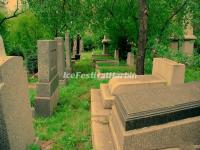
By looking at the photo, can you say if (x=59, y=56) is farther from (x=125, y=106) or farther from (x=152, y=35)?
(x=125, y=106)

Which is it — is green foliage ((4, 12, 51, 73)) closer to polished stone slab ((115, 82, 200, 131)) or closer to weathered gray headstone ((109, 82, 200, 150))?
polished stone slab ((115, 82, 200, 131))

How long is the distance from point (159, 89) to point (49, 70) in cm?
357

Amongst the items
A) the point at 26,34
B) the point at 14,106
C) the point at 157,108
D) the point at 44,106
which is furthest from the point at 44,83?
the point at 26,34

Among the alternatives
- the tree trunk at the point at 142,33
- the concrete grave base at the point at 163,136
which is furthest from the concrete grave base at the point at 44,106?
the tree trunk at the point at 142,33

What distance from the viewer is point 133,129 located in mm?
4523

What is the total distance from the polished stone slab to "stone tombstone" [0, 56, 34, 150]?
5.36 ft

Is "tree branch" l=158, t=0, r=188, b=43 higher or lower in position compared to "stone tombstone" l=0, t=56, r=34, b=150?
higher

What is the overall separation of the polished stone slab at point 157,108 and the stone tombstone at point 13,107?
1634mm

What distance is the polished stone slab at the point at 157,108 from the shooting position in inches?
177

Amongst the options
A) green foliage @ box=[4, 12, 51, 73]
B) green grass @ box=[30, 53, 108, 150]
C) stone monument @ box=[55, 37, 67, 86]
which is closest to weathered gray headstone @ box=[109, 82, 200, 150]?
green grass @ box=[30, 53, 108, 150]

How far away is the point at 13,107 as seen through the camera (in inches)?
171

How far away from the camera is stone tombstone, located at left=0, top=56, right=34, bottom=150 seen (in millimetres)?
4016

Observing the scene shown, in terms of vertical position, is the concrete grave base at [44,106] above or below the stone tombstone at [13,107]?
below

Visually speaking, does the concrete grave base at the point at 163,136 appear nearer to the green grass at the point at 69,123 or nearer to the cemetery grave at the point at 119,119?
the cemetery grave at the point at 119,119
